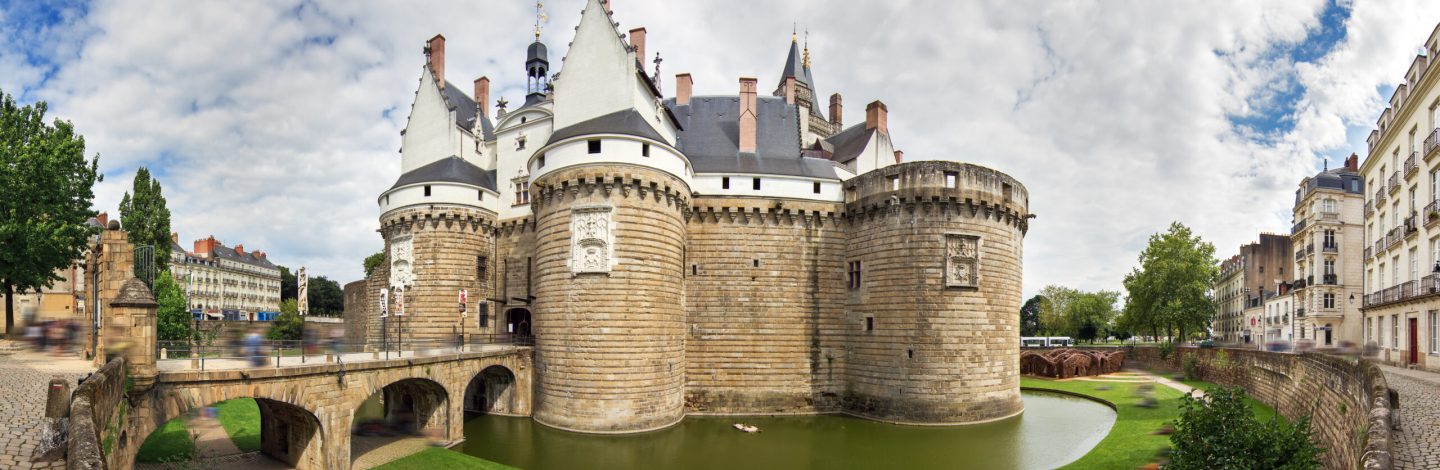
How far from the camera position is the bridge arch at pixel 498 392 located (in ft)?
93.5

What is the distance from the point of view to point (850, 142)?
3644 cm

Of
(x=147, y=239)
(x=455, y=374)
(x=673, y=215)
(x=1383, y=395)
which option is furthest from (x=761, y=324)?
(x=147, y=239)

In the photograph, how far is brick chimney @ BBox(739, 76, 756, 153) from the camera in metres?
32.3

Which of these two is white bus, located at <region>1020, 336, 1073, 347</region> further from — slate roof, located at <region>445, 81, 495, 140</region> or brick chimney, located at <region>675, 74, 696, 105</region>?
slate roof, located at <region>445, 81, 495, 140</region>

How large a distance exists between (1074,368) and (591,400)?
31872 mm

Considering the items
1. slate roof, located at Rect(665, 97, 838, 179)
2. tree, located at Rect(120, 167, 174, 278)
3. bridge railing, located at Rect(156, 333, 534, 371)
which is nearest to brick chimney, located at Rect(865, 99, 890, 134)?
slate roof, located at Rect(665, 97, 838, 179)

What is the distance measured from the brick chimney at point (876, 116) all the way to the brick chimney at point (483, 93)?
67.2 ft

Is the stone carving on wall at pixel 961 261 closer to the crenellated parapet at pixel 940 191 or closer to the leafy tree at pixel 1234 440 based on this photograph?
the crenellated parapet at pixel 940 191

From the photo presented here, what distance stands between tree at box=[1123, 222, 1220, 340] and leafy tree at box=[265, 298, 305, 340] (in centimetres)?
6737

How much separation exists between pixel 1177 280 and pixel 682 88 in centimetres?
4050

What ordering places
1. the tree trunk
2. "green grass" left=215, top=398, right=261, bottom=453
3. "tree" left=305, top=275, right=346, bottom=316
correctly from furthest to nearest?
1. "tree" left=305, top=275, right=346, bottom=316
2. the tree trunk
3. "green grass" left=215, top=398, right=261, bottom=453

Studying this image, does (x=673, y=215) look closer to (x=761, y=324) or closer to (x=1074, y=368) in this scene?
(x=761, y=324)

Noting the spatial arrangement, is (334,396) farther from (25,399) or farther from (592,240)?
(592,240)

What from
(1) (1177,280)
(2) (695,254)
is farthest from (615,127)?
(1) (1177,280)
